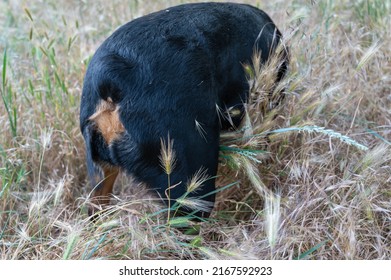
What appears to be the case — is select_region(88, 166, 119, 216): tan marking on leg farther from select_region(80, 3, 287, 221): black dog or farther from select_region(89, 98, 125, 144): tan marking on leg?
select_region(89, 98, 125, 144): tan marking on leg

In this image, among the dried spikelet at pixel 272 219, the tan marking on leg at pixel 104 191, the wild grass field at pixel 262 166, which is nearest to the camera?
the dried spikelet at pixel 272 219

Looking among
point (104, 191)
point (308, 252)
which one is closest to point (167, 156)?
point (104, 191)

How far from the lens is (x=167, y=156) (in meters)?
2.34

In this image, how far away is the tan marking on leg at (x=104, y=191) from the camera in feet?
9.08

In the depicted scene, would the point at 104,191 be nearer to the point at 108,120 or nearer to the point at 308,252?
the point at 108,120

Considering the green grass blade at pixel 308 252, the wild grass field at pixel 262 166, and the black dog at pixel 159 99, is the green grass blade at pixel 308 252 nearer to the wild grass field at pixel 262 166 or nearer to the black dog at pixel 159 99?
the wild grass field at pixel 262 166

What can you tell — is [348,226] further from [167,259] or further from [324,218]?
[167,259]

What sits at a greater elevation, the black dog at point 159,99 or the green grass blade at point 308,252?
the black dog at point 159,99

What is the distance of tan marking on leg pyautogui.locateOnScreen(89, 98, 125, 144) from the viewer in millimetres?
2455

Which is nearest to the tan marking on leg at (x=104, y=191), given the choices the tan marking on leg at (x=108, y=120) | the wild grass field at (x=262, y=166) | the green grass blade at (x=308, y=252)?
the wild grass field at (x=262, y=166)

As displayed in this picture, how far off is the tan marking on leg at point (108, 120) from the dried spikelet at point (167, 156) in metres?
0.20

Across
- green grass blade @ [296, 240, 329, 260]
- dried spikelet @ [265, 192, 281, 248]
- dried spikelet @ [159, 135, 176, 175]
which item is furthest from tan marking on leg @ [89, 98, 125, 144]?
green grass blade @ [296, 240, 329, 260]

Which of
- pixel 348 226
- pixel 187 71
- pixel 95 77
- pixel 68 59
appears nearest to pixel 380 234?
pixel 348 226

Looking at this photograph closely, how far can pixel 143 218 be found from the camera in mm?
2516
